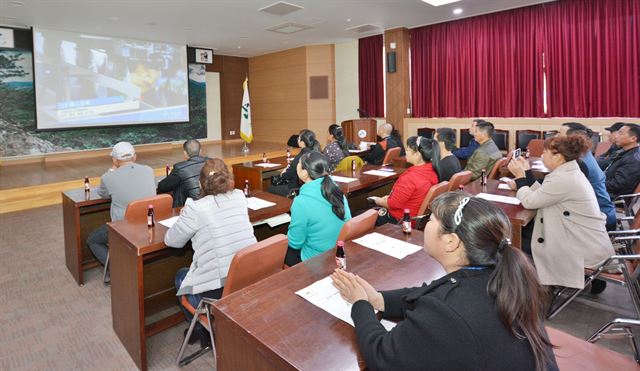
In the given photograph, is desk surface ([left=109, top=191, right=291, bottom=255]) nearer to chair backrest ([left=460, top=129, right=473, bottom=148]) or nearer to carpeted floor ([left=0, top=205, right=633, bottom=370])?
carpeted floor ([left=0, top=205, right=633, bottom=370])

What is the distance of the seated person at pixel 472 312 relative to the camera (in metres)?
0.95

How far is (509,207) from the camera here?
2.98 metres

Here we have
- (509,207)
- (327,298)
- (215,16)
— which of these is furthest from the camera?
(215,16)

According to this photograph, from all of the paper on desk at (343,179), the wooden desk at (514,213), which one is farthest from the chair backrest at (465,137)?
the wooden desk at (514,213)

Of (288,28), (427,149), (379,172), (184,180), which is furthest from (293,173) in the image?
(288,28)

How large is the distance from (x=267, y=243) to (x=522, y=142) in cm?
707

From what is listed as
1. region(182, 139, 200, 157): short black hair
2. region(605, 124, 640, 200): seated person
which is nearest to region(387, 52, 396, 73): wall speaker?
region(605, 124, 640, 200): seated person

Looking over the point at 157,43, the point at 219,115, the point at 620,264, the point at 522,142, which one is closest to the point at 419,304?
the point at 620,264

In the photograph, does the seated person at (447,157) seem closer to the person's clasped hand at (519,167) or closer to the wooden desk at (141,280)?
the person's clasped hand at (519,167)

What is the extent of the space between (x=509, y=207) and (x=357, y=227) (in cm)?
144

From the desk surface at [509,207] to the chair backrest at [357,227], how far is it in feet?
3.42

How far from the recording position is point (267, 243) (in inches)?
76.5

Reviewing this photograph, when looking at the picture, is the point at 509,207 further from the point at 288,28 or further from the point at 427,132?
the point at 288,28

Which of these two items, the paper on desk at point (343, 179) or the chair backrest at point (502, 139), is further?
the chair backrest at point (502, 139)
